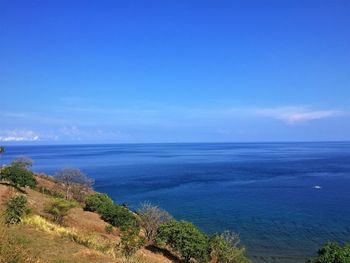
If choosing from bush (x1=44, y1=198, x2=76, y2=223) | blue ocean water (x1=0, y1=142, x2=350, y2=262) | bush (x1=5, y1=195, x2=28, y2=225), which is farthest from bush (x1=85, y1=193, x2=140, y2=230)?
bush (x1=5, y1=195, x2=28, y2=225)

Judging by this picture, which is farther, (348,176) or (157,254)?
(348,176)

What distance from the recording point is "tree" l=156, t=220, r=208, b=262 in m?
40.8

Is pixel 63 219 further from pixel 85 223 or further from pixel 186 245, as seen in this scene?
pixel 186 245

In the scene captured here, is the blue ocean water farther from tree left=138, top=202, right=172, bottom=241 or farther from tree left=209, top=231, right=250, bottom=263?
tree left=138, top=202, right=172, bottom=241

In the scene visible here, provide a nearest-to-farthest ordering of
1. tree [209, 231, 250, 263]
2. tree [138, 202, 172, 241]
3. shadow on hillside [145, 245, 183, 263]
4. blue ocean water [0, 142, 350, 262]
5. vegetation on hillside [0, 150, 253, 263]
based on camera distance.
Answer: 1. vegetation on hillside [0, 150, 253, 263]
2. tree [209, 231, 250, 263]
3. shadow on hillside [145, 245, 183, 263]
4. tree [138, 202, 172, 241]
5. blue ocean water [0, 142, 350, 262]

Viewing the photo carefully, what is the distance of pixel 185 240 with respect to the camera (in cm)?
4084

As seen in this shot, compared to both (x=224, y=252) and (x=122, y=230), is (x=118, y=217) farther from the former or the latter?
(x=224, y=252)

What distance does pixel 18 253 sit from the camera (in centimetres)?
1578

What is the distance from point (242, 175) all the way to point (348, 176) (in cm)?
3798

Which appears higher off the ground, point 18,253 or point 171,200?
point 18,253


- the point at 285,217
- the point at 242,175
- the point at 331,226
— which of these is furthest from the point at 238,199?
the point at 242,175

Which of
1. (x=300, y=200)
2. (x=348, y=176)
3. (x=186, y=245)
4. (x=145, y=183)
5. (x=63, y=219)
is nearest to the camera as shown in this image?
(x=186, y=245)

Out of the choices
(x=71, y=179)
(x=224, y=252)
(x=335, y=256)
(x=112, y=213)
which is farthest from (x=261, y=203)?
(x=335, y=256)

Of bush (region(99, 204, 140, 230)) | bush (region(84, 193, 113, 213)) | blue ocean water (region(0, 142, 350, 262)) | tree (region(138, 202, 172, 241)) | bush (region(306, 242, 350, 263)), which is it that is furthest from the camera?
blue ocean water (region(0, 142, 350, 262))
